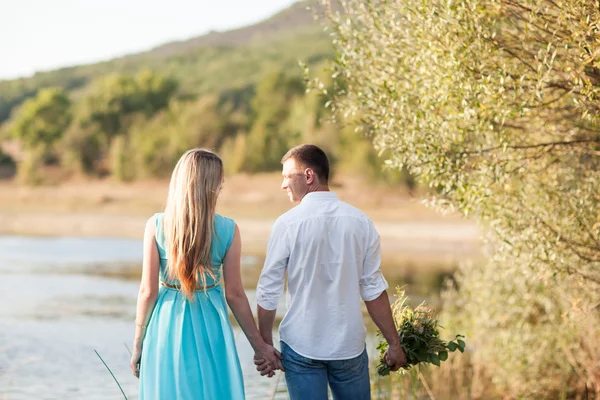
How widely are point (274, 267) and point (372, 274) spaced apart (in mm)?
584

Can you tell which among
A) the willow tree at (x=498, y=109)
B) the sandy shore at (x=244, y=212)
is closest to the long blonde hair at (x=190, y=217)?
the willow tree at (x=498, y=109)

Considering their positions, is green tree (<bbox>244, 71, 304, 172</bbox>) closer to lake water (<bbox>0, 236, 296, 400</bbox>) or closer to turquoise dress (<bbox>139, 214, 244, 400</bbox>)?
lake water (<bbox>0, 236, 296, 400</bbox>)

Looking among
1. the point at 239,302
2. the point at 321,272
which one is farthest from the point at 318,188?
the point at 239,302

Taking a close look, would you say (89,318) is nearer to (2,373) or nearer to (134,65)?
(2,373)

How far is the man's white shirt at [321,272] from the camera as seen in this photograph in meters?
4.91

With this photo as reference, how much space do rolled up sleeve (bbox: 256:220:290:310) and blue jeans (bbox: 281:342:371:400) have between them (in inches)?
11.1

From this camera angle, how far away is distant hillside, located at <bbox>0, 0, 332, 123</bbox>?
132m

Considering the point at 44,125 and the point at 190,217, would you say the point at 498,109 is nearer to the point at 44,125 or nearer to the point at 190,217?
the point at 190,217

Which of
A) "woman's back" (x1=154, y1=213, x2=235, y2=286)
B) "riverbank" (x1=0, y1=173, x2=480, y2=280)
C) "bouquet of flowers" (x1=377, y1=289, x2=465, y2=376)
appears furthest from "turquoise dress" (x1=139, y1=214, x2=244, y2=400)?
"riverbank" (x1=0, y1=173, x2=480, y2=280)

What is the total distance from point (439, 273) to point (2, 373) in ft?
56.7

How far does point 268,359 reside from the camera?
5160mm

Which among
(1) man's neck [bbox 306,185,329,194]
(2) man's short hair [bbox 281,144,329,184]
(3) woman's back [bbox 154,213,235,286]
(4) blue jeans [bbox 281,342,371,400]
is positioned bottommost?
(4) blue jeans [bbox 281,342,371,400]

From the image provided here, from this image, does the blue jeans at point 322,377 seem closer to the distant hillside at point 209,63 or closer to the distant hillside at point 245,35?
the distant hillside at point 209,63

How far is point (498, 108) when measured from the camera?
7480 mm
